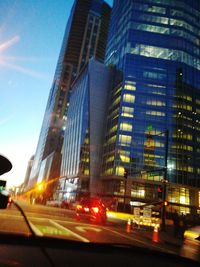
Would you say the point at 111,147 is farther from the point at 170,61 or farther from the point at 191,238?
the point at 191,238

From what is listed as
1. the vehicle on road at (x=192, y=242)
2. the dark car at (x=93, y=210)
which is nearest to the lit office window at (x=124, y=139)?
the dark car at (x=93, y=210)

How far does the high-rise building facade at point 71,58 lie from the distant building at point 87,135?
163 ft

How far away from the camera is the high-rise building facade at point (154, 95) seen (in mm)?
67688

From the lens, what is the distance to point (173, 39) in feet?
277

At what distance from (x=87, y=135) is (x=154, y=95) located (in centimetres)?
2220

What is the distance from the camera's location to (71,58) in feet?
550

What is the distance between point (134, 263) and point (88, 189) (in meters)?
72.6

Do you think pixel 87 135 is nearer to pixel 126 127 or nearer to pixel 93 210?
pixel 126 127

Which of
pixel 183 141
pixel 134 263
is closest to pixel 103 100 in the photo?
pixel 183 141

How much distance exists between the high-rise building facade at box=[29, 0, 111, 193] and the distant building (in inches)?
1951

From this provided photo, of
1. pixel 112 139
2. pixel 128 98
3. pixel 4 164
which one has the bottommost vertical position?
pixel 4 164

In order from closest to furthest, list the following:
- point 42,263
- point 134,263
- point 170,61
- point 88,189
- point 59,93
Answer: point 42,263
point 134,263
point 88,189
point 170,61
point 59,93

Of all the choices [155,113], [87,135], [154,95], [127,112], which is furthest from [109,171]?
[154,95]

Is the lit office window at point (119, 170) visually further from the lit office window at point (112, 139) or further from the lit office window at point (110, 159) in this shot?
the lit office window at point (112, 139)
